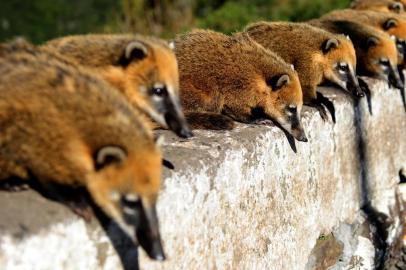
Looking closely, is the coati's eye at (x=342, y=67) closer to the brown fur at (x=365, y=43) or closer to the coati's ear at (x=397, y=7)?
the brown fur at (x=365, y=43)

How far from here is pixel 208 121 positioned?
4055 mm

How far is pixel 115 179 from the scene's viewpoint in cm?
273

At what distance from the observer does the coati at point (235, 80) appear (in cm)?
482

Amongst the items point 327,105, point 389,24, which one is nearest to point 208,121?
point 327,105

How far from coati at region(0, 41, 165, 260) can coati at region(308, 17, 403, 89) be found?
3.90 metres

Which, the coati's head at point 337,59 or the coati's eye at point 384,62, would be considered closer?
the coati's head at point 337,59

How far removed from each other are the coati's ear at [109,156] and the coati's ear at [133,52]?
96 cm

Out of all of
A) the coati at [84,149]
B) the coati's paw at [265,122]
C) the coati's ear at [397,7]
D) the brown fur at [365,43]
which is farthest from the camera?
the coati's ear at [397,7]

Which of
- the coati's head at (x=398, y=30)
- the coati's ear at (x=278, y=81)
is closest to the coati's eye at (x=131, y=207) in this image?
the coati's ear at (x=278, y=81)

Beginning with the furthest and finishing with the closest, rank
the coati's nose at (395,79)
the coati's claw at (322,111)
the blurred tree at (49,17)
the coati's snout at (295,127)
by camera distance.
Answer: the blurred tree at (49,17) → the coati's nose at (395,79) → the coati's claw at (322,111) → the coati's snout at (295,127)

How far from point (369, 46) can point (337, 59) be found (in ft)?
3.12

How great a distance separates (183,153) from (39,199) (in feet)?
2.96

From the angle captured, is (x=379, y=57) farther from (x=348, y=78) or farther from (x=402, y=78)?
(x=348, y=78)

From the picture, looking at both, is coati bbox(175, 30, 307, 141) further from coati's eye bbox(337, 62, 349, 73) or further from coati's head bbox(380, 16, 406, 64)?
coati's head bbox(380, 16, 406, 64)
